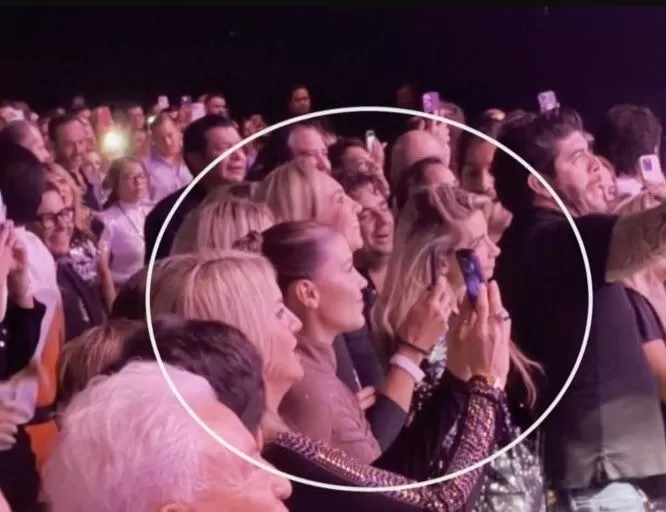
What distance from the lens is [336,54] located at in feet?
5.34

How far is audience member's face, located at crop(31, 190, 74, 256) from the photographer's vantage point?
153 cm

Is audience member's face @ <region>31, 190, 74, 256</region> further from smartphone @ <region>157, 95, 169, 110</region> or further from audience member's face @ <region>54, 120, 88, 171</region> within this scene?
smartphone @ <region>157, 95, 169, 110</region>

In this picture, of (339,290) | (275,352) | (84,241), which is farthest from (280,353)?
(84,241)

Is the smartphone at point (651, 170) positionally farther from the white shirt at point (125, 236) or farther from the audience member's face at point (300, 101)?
the white shirt at point (125, 236)

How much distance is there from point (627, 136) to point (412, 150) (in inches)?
13.4

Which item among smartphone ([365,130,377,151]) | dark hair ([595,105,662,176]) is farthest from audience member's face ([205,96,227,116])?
dark hair ([595,105,662,176])

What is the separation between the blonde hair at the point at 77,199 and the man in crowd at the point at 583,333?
606mm

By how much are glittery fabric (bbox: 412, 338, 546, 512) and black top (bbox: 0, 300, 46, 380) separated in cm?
55

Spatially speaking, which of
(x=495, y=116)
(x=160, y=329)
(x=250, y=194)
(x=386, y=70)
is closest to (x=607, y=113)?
(x=495, y=116)

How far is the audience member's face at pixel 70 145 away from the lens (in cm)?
157

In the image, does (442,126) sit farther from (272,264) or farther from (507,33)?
(272,264)

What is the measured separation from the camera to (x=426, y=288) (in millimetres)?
1573

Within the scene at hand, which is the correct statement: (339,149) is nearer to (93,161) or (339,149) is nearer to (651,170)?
(93,161)

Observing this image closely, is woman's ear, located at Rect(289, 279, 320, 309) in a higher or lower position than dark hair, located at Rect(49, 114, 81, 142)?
lower
